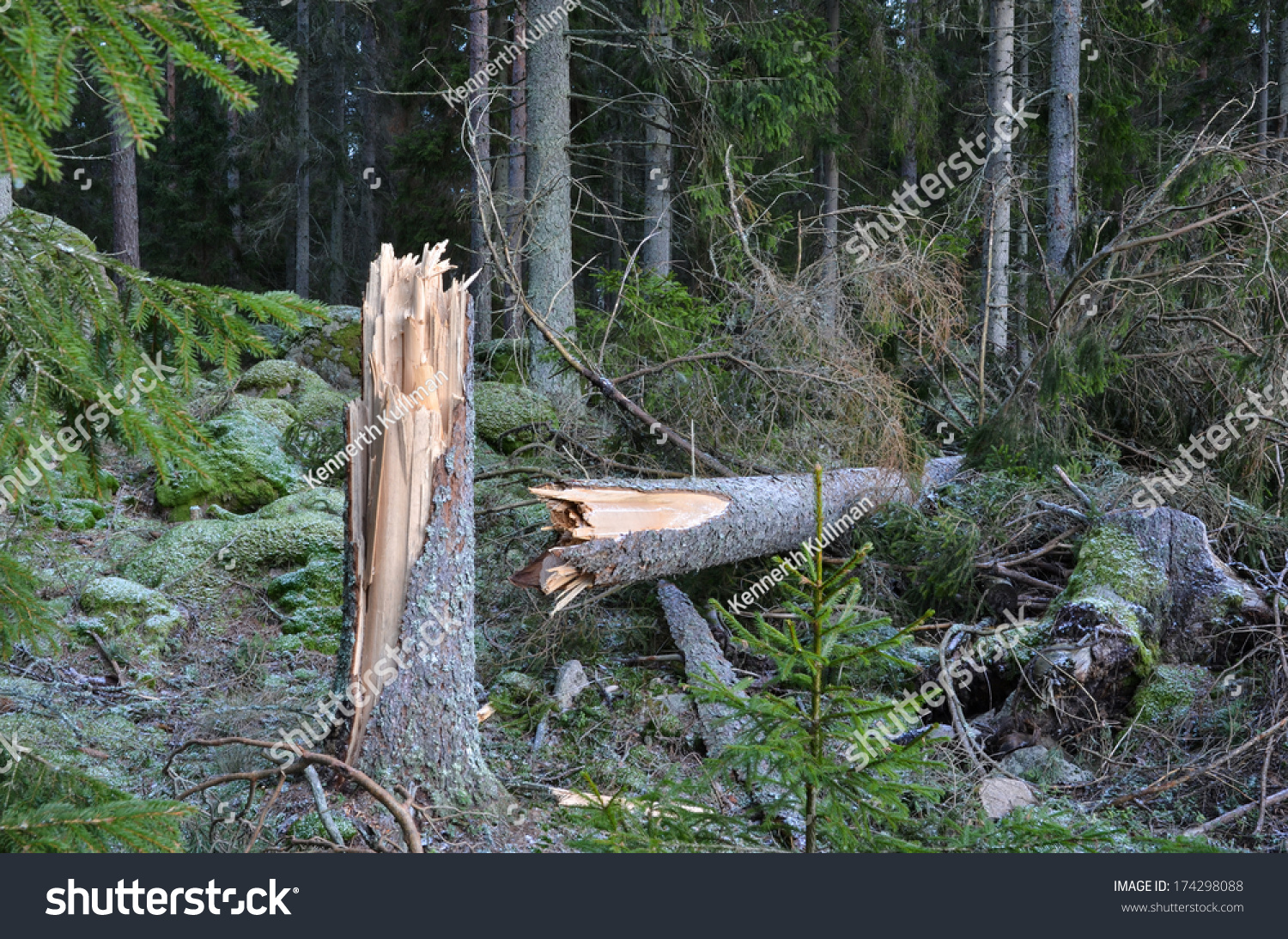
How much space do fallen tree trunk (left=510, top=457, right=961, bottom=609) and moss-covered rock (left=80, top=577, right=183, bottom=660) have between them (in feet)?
8.30

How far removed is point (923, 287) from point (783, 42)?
5294 millimetres

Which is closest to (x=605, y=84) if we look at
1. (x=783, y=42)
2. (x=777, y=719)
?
(x=783, y=42)

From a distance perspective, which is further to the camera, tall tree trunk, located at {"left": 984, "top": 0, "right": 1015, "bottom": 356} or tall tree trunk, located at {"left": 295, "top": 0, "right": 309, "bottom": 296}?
tall tree trunk, located at {"left": 295, "top": 0, "right": 309, "bottom": 296}

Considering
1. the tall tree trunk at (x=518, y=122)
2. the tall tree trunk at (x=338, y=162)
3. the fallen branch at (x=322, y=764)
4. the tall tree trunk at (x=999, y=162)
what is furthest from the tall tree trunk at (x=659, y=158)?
the tall tree trunk at (x=338, y=162)

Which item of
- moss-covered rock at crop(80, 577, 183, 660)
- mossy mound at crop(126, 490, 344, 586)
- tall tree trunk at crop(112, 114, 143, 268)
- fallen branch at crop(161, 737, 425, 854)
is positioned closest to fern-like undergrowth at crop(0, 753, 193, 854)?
fallen branch at crop(161, 737, 425, 854)

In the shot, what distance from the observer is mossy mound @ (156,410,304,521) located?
7.59 m

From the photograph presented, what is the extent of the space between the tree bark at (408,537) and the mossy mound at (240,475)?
393 cm

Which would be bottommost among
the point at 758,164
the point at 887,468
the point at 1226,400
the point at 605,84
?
the point at 887,468

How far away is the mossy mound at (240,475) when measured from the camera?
759 cm

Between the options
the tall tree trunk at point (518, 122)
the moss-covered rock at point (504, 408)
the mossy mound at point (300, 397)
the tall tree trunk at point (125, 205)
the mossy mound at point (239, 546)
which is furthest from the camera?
the tall tree trunk at point (125, 205)

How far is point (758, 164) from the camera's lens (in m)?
15.0

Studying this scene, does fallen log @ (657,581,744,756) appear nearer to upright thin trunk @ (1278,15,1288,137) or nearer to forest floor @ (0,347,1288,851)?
forest floor @ (0,347,1288,851)

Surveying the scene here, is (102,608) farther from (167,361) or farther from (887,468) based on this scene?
(887,468)

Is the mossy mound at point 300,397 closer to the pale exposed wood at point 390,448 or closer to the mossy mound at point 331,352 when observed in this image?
the mossy mound at point 331,352
